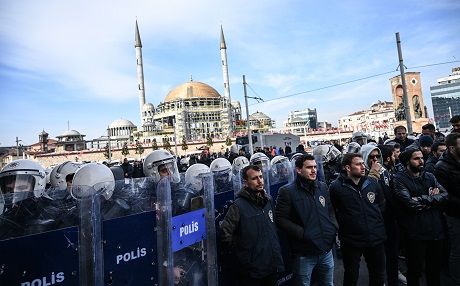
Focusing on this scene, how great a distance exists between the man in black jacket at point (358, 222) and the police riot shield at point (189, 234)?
1.48 m

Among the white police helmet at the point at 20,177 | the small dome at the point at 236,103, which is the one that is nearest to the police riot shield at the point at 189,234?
the white police helmet at the point at 20,177

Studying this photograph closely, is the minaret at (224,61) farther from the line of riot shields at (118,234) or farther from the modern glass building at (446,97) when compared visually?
the line of riot shields at (118,234)

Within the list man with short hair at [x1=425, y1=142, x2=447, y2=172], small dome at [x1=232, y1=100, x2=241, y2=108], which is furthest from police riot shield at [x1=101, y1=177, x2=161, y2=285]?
small dome at [x1=232, y1=100, x2=241, y2=108]

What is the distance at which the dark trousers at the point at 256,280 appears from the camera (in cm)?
285

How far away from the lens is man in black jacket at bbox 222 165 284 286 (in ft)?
9.22

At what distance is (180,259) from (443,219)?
3033mm

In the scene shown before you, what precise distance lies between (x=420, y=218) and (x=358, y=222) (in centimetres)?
75

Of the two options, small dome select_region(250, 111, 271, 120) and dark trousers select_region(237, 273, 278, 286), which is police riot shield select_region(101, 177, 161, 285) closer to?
dark trousers select_region(237, 273, 278, 286)

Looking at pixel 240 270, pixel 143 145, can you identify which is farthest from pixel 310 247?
pixel 143 145

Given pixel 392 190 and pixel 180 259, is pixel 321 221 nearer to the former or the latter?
pixel 392 190

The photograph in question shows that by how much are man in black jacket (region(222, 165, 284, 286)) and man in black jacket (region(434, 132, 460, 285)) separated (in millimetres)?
2115

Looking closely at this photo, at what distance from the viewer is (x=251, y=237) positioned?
283 centimetres

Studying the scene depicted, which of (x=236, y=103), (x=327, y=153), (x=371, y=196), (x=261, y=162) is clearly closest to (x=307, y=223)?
(x=371, y=196)

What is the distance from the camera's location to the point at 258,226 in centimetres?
288
